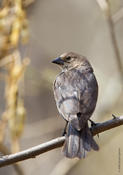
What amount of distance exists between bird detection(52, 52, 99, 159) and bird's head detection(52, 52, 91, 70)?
24cm

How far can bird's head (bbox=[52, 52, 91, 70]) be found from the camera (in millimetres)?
6387

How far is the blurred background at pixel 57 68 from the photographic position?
310 inches

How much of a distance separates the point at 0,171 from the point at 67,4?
308cm

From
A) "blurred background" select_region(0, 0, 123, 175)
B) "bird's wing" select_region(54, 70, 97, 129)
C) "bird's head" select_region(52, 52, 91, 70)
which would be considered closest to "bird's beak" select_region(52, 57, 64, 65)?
"bird's head" select_region(52, 52, 91, 70)

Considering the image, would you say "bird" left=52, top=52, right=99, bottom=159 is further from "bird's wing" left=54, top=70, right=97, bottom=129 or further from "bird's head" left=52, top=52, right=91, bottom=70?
"bird's head" left=52, top=52, right=91, bottom=70

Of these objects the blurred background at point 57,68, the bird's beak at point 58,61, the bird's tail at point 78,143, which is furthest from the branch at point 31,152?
the blurred background at point 57,68

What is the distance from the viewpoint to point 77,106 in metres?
5.06

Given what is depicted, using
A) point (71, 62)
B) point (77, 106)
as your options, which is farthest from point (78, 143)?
point (71, 62)

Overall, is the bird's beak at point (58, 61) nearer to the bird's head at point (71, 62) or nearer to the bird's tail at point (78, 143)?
the bird's head at point (71, 62)

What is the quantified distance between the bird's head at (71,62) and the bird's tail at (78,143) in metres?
1.51

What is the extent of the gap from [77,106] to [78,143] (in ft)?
1.29

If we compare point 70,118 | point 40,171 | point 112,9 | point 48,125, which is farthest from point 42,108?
point 70,118

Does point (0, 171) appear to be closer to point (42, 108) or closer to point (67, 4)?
point (42, 108)

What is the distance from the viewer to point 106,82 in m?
7.79
